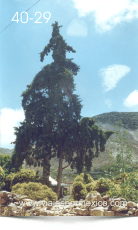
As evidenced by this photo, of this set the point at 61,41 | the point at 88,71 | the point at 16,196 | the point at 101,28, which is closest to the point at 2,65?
the point at 61,41

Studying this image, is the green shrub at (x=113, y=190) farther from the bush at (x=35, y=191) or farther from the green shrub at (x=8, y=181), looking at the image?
the green shrub at (x=8, y=181)

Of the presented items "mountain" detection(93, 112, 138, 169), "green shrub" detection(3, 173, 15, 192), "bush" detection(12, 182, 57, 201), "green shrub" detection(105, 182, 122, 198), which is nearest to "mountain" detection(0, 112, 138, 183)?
"mountain" detection(93, 112, 138, 169)

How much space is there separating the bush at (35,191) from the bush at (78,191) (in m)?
0.61

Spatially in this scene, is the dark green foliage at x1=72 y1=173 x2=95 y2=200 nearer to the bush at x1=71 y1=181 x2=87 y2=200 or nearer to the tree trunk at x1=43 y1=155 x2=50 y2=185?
the bush at x1=71 y1=181 x2=87 y2=200

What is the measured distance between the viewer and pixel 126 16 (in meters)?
6.70

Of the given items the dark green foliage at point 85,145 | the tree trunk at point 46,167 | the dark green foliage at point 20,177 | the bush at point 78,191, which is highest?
the dark green foliage at point 85,145

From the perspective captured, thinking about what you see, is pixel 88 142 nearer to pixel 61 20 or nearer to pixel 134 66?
pixel 134 66

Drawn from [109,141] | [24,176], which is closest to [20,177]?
[24,176]

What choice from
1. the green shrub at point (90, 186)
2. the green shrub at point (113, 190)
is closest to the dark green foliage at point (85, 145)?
the green shrub at point (90, 186)

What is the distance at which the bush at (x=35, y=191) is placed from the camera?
5891 mm

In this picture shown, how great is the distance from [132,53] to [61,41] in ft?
7.98

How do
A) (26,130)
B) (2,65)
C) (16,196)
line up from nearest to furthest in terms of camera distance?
(16,196), (2,65), (26,130)

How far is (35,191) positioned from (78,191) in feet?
4.51

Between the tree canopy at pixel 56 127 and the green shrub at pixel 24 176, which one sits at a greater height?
the tree canopy at pixel 56 127
